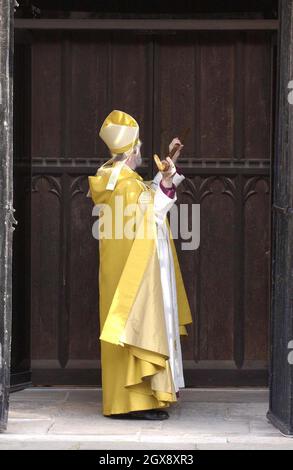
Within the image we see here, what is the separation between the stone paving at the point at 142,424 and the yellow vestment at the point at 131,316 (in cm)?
22

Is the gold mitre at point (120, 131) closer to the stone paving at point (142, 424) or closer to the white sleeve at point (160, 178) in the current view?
the white sleeve at point (160, 178)

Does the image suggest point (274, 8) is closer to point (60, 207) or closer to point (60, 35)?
point (60, 35)

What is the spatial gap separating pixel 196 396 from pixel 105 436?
1.56 m

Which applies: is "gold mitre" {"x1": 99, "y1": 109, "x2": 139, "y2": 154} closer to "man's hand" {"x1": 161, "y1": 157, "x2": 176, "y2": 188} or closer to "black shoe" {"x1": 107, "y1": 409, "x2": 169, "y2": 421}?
"man's hand" {"x1": 161, "y1": 157, "x2": 176, "y2": 188}

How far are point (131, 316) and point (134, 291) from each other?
17 centimetres

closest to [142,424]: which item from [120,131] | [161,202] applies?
[161,202]

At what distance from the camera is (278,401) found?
830 centimetres

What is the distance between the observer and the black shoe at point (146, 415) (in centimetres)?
855

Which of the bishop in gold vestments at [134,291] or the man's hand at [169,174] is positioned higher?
the man's hand at [169,174]

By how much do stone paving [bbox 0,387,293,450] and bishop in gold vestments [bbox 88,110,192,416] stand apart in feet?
0.77

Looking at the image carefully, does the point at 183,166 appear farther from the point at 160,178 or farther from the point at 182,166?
the point at 160,178

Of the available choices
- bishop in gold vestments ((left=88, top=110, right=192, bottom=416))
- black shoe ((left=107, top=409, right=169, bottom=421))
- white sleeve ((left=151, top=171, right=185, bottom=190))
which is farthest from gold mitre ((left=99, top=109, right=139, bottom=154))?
black shoe ((left=107, top=409, right=169, bottom=421))

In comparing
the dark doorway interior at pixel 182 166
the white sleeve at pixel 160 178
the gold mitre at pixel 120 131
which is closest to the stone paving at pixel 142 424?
the dark doorway interior at pixel 182 166

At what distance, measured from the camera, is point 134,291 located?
8.37m
